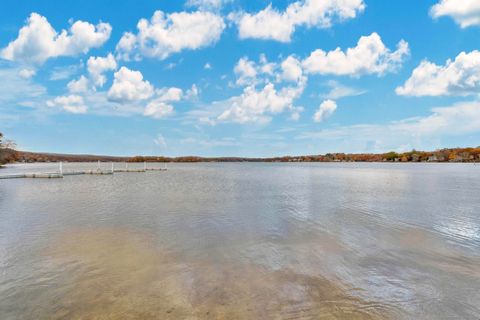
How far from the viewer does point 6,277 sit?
6.59 meters

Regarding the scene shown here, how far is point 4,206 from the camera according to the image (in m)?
17.2

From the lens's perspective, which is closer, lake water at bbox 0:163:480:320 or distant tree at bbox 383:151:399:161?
lake water at bbox 0:163:480:320

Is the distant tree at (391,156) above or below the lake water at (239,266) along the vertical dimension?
above

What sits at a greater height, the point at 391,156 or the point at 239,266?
the point at 391,156

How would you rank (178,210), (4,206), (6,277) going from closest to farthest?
(6,277)
(178,210)
(4,206)

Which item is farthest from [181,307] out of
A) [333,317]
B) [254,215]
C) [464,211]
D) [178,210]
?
[464,211]

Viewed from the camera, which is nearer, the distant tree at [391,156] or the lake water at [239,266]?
the lake water at [239,266]

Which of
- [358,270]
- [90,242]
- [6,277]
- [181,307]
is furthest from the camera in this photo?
[90,242]

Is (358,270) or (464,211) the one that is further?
(464,211)

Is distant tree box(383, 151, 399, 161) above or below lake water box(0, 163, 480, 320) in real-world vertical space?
above

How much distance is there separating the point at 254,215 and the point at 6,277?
10.4 m

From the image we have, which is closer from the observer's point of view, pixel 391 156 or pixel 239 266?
pixel 239 266

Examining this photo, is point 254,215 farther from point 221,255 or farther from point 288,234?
point 221,255

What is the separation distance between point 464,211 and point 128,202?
69.0 feet
